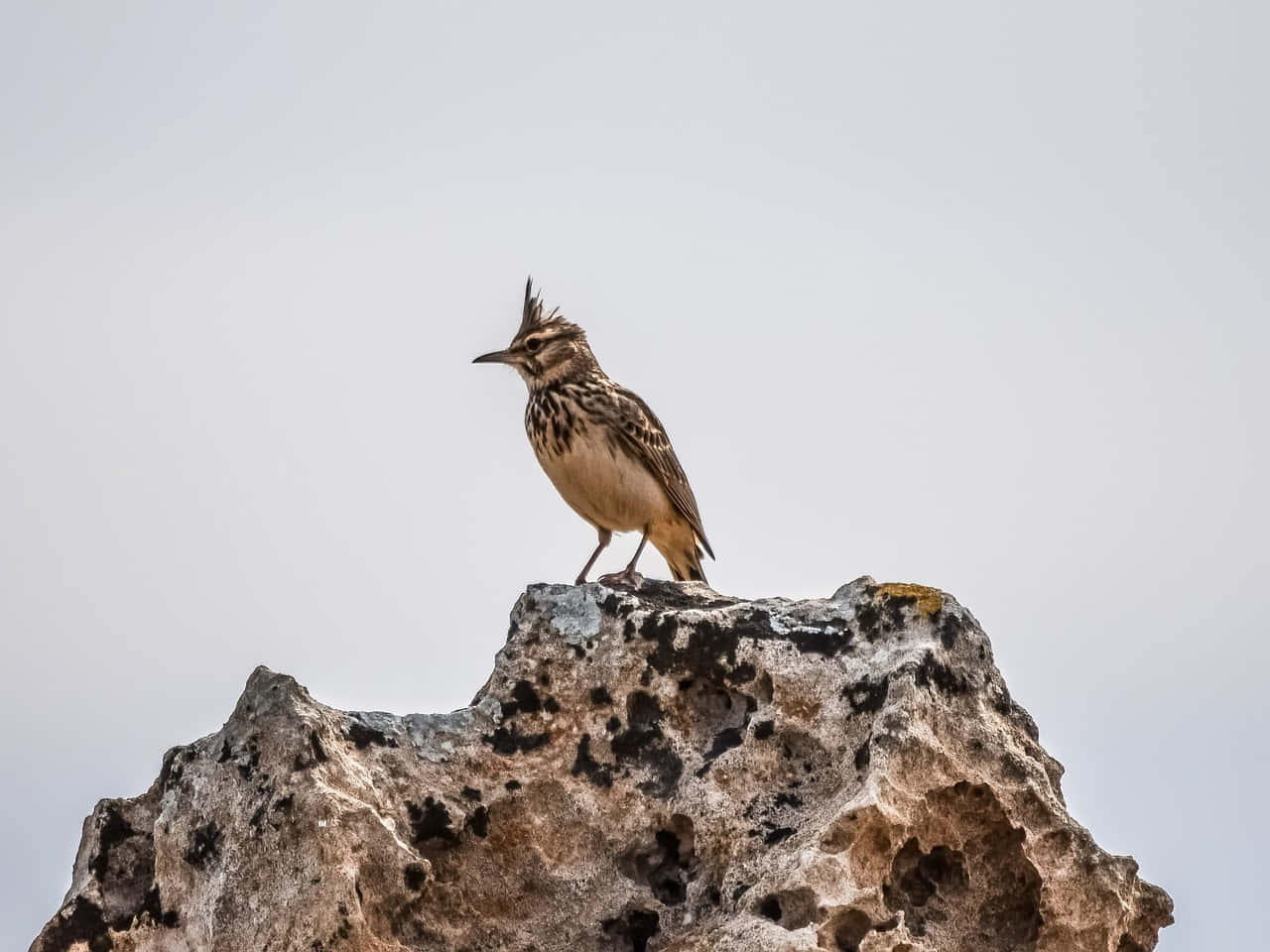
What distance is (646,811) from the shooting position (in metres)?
6.27

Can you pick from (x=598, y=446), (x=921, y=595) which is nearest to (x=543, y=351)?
(x=598, y=446)

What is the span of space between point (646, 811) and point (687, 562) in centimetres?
556

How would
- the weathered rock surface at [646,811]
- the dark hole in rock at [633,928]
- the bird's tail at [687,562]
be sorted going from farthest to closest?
the bird's tail at [687,562] < the dark hole in rock at [633,928] < the weathered rock surface at [646,811]

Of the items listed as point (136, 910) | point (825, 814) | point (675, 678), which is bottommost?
point (136, 910)

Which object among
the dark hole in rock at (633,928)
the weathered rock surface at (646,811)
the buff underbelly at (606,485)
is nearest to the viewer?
the weathered rock surface at (646,811)

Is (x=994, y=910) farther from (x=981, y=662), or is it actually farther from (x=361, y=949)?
(x=361, y=949)

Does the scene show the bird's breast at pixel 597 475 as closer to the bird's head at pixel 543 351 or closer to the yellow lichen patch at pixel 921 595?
the bird's head at pixel 543 351

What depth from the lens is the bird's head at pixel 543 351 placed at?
11.5m

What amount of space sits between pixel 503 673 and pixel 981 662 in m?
1.56

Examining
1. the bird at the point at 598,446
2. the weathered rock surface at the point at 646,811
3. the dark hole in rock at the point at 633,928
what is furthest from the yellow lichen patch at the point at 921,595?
the bird at the point at 598,446

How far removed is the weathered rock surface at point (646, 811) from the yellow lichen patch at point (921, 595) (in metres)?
0.01

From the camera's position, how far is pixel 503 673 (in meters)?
6.61

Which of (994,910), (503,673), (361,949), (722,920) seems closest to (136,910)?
(361,949)

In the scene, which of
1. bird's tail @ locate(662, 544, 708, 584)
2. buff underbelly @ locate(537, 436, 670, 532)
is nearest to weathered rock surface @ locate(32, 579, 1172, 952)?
buff underbelly @ locate(537, 436, 670, 532)
